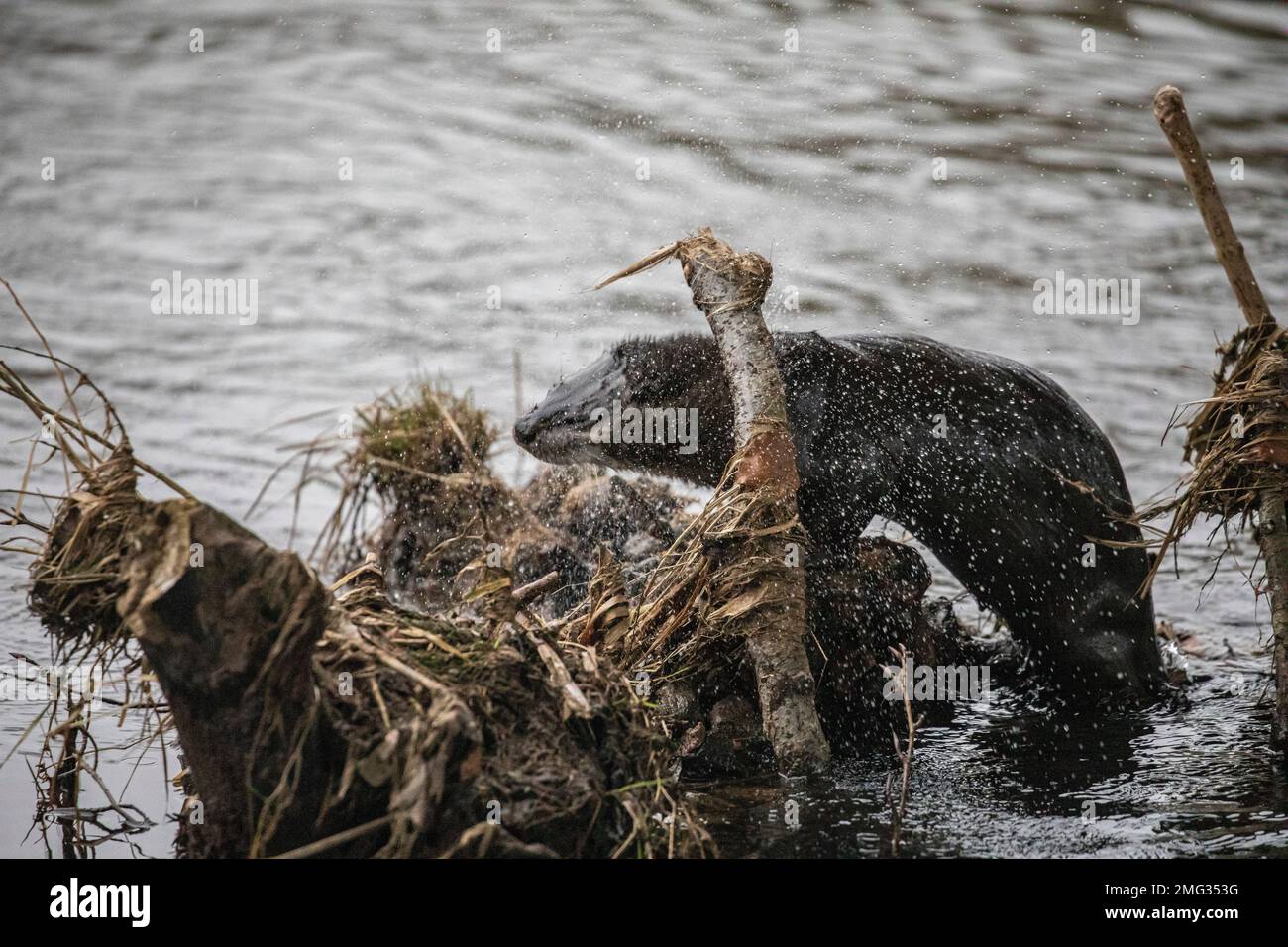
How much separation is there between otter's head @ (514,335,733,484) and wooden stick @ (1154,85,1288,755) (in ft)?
5.93

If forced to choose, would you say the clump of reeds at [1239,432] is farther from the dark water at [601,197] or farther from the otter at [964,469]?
the dark water at [601,197]

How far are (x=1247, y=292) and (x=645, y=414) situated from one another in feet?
7.22

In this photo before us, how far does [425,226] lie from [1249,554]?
597 cm

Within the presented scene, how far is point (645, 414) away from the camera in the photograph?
5.74 m

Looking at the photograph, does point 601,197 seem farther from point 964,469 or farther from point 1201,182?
point 1201,182

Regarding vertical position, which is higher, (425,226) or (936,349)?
(425,226)

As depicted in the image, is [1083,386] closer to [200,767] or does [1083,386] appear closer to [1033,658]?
[1033,658]

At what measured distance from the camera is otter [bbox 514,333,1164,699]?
532cm

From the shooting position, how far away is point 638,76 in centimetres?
1257

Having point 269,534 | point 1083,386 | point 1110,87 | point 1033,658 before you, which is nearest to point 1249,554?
point 1083,386

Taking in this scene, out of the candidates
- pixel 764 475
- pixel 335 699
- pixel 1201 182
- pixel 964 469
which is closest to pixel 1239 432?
pixel 1201 182

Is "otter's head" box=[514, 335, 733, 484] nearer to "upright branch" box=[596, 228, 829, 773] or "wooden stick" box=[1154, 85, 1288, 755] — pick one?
"upright branch" box=[596, 228, 829, 773]

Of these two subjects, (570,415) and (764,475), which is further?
(570,415)

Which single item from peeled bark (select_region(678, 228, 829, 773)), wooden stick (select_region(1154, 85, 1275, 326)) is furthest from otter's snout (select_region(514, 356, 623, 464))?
wooden stick (select_region(1154, 85, 1275, 326))
